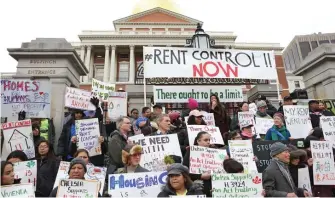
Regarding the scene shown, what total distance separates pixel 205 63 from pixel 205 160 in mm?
4825

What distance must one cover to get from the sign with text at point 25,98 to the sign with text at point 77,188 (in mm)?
3402

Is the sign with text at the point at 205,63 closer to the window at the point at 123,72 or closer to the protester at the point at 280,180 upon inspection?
the protester at the point at 280,180

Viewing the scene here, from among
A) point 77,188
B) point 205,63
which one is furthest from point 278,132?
point 77,188

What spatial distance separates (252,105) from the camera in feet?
27.5

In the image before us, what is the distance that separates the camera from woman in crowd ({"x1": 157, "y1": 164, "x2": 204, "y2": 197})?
3.23m

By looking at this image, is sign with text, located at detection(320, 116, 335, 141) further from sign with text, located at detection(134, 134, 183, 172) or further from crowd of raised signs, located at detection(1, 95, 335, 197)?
sign with text, located at detection(134, 134, 183, 172)

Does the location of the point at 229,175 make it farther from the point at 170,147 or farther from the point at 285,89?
the point at 285,89

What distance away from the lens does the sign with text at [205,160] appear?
409 cm

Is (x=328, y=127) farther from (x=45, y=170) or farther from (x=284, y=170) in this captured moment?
(x=45, y=170)

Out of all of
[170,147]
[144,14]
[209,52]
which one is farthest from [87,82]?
[170,147]

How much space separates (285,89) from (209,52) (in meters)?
43.4

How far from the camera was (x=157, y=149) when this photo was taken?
4648 mm

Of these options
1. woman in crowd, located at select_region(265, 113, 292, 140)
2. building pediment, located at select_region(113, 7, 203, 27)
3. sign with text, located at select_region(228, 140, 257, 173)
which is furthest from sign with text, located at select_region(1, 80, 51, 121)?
building pediment, located at select_region(113, 7, 203, 27)

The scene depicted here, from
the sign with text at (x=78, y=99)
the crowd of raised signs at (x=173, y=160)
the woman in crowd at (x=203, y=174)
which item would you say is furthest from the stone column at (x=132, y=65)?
the woman in crowd at (x=203, y=174)
